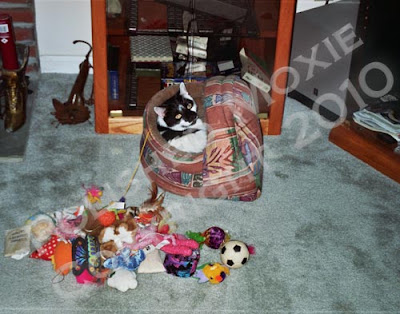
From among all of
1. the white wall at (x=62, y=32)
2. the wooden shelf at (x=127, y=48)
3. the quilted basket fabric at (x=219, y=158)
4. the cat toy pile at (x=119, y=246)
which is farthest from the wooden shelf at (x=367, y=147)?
the white wall at (x=62, y=32)

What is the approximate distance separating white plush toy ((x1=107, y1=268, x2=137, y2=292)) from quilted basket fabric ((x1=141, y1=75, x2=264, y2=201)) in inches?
21.3

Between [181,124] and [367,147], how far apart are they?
96cm

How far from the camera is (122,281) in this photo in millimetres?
2189

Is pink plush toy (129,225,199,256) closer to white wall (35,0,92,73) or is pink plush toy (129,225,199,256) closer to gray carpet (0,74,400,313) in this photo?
gray carpet (0,74,400,313)

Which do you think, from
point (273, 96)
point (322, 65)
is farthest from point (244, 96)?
point (322, 65)

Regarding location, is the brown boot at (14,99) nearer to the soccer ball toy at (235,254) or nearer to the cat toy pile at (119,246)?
the cat toy pile at (119,246)

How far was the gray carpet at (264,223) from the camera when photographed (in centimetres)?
218

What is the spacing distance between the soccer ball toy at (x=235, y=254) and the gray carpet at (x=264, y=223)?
48mm

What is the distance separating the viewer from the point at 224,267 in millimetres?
2281

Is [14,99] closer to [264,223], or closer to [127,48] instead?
[127,48]

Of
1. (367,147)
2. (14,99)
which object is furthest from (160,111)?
(367,147)

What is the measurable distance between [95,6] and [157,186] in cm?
87

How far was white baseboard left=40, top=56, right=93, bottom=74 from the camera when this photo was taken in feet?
11.5

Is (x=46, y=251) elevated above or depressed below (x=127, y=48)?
below
